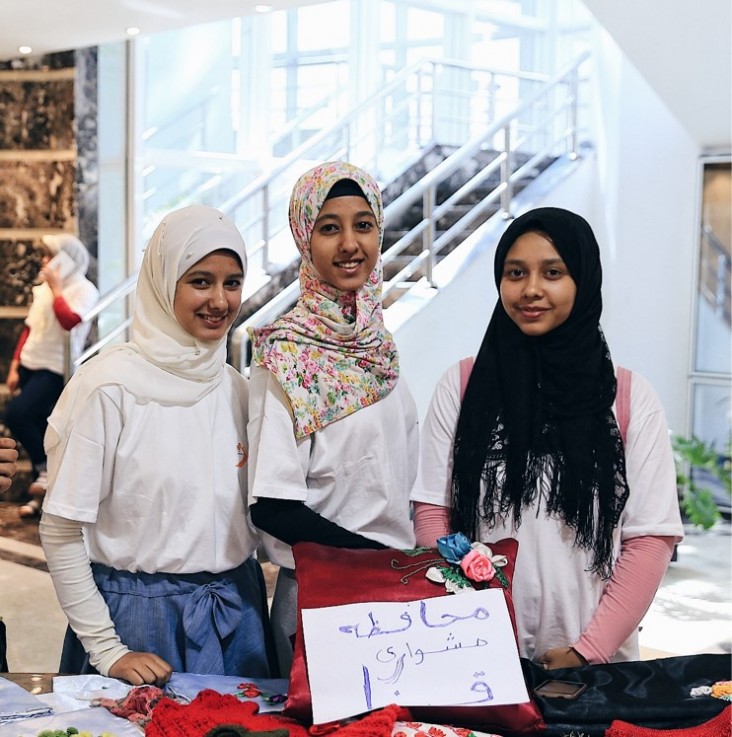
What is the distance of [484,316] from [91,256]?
7.80 feet

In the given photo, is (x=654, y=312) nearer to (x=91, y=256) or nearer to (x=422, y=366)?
(x=422, y=366)

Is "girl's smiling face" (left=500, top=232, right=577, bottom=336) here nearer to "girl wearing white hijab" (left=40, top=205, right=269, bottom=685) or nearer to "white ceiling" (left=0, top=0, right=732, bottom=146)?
"girl wearing white hijab" (left=40, top=205, right=269, bottom=685)

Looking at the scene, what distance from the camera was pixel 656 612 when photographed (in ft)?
14.5

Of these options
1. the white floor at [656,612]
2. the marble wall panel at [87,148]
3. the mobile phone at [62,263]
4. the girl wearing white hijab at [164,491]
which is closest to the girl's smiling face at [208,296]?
the girl wearing white hijab at [164,491]

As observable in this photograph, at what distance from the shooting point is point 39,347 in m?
5.34

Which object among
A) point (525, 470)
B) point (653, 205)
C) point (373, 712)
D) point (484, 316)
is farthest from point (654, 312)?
point (373, 712)

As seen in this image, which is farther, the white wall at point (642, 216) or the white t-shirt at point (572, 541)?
the white wall at point (642, 216)

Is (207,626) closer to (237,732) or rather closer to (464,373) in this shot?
(237,732)

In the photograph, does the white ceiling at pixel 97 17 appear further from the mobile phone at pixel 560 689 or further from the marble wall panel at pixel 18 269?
the mobile phone at pixel 560 689

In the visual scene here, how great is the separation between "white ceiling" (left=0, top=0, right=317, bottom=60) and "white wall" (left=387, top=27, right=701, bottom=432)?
7.96 ft

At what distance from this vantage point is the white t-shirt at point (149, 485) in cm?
161

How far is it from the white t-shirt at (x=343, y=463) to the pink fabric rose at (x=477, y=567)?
0.33 m

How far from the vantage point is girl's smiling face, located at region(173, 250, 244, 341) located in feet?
5.50

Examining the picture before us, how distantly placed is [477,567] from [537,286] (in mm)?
459
